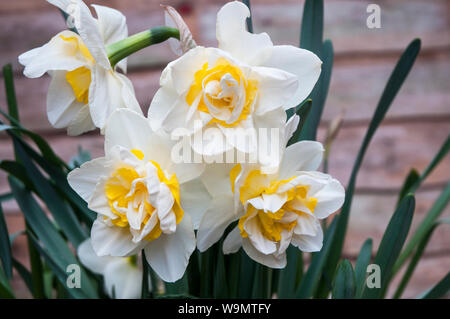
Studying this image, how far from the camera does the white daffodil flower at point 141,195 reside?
1.16ft

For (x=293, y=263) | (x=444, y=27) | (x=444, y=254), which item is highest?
(x=444, y=27)

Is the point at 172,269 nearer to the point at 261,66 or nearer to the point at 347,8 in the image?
the point at 261,66

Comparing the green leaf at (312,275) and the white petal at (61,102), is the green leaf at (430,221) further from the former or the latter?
the white petal at (61,102)

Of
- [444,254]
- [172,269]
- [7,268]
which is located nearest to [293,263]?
[172,269]

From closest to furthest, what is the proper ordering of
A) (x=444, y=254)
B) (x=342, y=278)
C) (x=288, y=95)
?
(x=288, y=95)
(x=342, y=278)
(x=444, y=254)

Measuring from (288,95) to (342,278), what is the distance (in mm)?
196

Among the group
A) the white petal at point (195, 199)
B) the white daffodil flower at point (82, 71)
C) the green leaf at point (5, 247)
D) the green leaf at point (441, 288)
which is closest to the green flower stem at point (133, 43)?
the white daffodil flower at point (82, 71)

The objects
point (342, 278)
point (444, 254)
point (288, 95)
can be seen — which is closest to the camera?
A: point (288, 95)

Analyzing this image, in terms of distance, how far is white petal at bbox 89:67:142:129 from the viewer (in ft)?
1.26

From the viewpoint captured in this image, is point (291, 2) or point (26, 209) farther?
point (291, 2)

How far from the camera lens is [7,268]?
569 millimetres

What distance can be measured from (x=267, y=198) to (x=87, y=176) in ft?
0.46

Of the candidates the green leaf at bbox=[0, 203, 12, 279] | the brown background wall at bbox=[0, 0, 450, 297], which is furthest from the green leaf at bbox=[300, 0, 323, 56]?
the brown background wall at bbox=[0, 0, 450, 297]

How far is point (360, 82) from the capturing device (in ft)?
4.43
